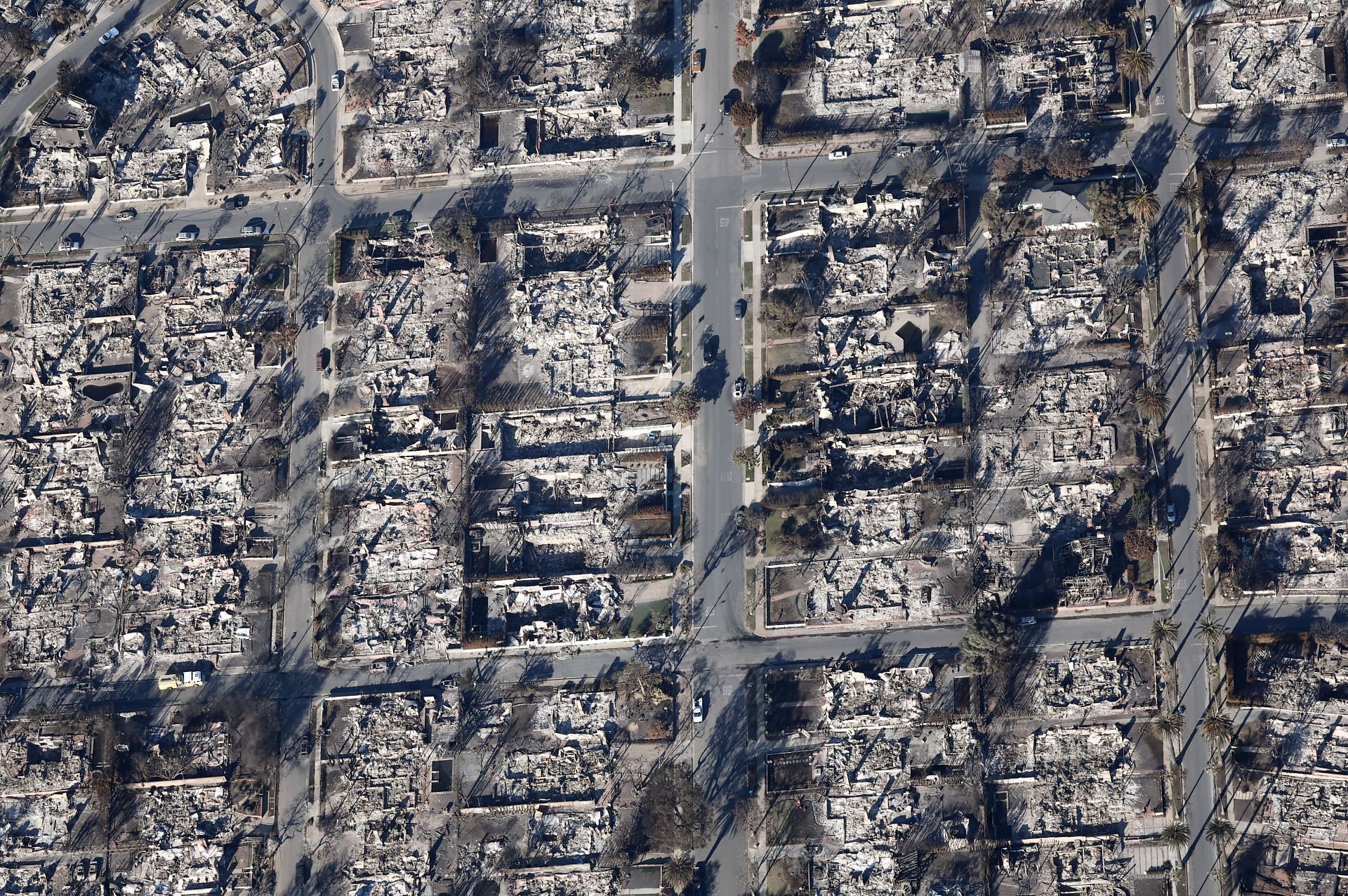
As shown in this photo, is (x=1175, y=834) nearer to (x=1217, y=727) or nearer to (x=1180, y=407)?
(x=1217, y=727)

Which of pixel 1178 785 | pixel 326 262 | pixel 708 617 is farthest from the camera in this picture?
pixel 326 262

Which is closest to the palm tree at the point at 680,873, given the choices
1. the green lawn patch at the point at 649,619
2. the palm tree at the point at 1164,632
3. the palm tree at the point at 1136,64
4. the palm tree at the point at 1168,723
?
the green lawn patch at the point at 649,619

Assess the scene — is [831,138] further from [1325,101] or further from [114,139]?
[114,139]

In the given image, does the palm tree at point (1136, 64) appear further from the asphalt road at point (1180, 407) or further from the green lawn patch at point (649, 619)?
the green lawn patch at point (649, 619)

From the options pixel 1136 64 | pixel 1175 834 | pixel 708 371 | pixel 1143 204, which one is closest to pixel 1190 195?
pixel 1143 204

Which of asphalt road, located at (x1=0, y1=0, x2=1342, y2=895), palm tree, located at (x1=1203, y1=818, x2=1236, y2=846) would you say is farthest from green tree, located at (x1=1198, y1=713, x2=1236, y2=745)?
palm tree, located at (x1=1203, y1=818, x2=1236, y2=846)

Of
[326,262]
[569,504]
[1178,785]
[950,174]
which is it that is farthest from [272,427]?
[1178,785]
